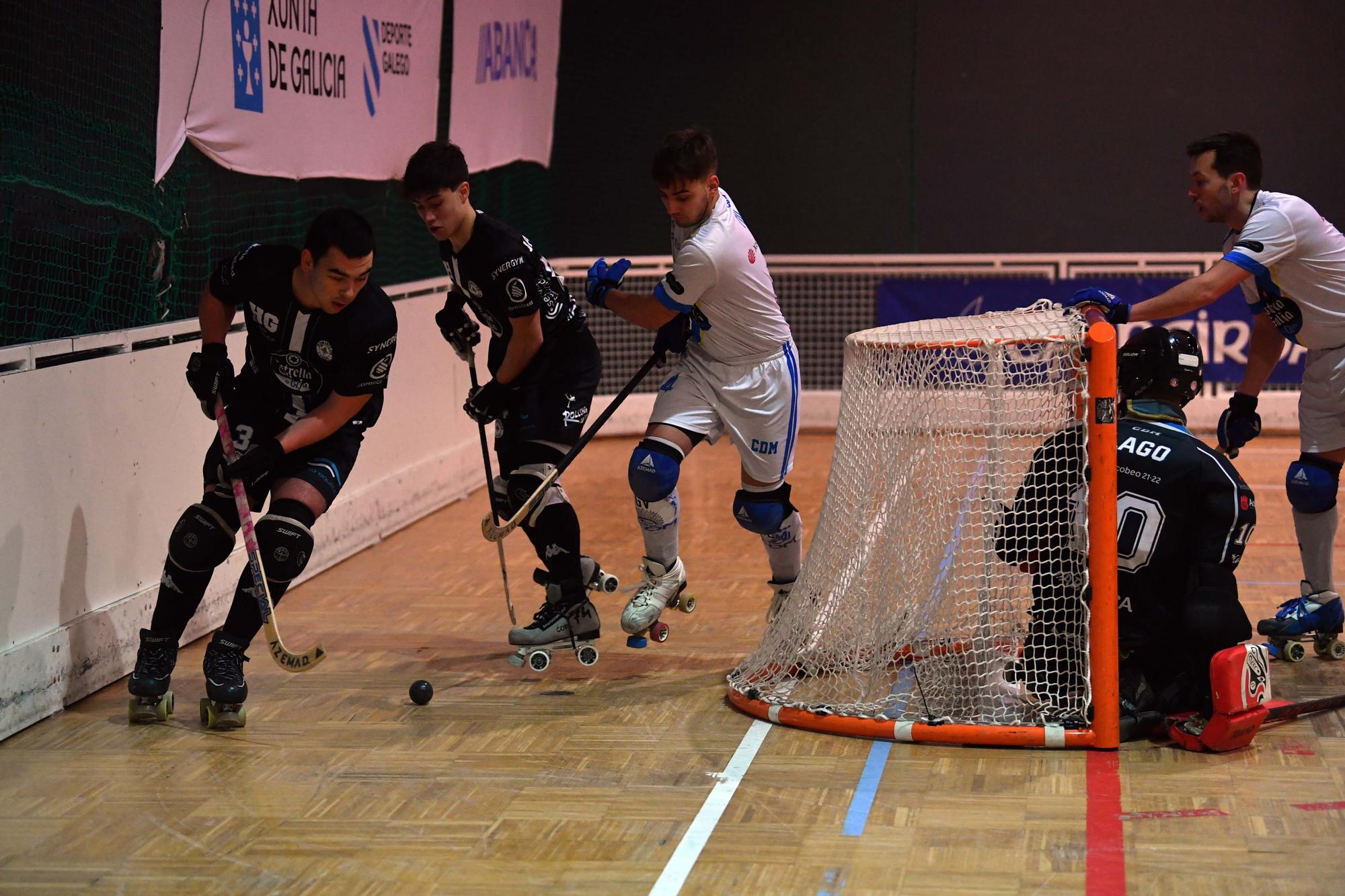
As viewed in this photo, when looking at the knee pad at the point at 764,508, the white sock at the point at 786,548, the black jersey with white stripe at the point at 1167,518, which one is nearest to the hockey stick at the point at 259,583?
the knee pad at the point at 764,508

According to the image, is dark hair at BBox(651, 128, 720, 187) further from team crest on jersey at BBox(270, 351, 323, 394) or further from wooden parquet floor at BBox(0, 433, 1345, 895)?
wooden parquet floor at BBox(0, 433, 1345, 895)

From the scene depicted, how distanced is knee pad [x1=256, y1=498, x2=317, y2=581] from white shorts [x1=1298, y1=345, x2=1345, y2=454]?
327 cm

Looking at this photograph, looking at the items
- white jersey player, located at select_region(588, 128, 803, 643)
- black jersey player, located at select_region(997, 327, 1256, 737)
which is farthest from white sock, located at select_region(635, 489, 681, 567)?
black jersey player, located at select_region(997, 327, 1256, 737)

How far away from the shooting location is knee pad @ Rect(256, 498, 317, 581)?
4582mm

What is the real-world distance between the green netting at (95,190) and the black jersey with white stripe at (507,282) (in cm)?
129

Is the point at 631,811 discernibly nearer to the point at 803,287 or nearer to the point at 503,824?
the point at 503,824

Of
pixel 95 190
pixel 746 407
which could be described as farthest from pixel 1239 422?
pixel 95 190

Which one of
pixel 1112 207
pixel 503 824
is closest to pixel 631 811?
pixel 503 824

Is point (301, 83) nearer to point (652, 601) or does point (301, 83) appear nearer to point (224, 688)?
point (652, 601)

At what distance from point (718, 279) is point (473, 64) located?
14.7 ft

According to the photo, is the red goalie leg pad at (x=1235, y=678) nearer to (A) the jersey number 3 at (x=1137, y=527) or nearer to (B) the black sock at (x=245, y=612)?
(A) the jersey number 3 at (x=1137, y=527)

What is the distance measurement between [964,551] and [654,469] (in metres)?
1.04

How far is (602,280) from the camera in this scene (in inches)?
203

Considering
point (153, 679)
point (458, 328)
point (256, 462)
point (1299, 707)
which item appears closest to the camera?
point (1299, 707)
